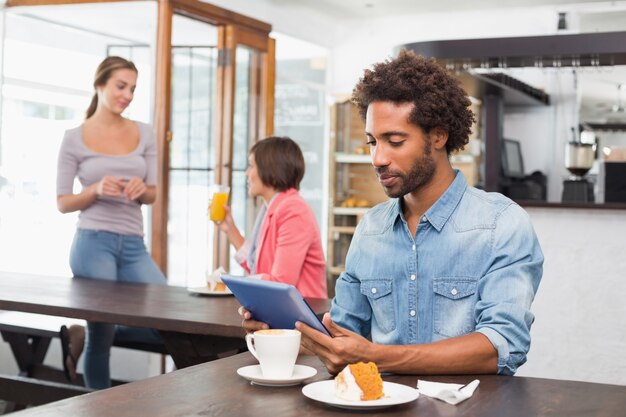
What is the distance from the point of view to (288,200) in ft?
10.8

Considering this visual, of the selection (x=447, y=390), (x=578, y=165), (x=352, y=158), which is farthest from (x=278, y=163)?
(x=352, y=158)

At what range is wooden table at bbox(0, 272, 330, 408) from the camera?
2.55 m

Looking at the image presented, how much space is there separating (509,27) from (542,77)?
0.62 metres

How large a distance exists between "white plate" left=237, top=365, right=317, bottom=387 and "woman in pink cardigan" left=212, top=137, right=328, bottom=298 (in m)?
1.37

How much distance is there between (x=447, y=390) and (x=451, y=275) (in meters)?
0.41

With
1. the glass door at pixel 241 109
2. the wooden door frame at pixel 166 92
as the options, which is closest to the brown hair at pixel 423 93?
the wooden door frame at pixel 166 92

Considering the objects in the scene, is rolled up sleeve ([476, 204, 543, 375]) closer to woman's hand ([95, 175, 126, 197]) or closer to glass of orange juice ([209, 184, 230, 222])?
glass of orange juice ([209, 184, 230, 222])

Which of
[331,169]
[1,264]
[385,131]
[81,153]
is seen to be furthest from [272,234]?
[331,169]

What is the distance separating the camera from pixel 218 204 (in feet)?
11.7

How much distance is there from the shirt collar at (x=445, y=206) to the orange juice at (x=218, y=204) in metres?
1.74

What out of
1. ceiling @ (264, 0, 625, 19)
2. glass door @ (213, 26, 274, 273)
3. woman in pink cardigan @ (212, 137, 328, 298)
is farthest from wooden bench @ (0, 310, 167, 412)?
ceiling @ (264, 0, 625, 19)

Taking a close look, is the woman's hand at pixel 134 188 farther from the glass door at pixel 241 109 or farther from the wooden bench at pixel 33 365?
the glass door at pixel 241 109

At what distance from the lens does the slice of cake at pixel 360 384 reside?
1396 millimetres

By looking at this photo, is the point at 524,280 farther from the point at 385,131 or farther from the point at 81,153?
the point at 81,153
